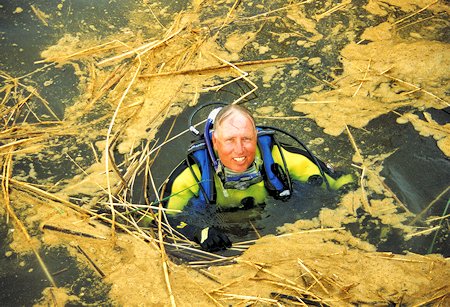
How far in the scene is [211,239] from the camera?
534 centimetres

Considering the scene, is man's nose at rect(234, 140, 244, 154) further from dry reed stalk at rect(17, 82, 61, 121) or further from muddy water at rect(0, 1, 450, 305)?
dry reed stalk at rect(17, 82, 61, 121)

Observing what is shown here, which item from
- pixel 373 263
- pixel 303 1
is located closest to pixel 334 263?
pixel 373 263

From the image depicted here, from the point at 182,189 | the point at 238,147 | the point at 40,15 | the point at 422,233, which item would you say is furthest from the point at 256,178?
the point at 40,15

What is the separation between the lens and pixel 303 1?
8.48 m

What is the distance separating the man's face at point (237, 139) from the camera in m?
5.49

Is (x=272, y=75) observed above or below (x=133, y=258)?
above

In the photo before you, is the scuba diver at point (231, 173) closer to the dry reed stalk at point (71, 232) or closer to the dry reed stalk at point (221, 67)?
the dry reed stalk at point (71, 232)

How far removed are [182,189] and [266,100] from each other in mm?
1854

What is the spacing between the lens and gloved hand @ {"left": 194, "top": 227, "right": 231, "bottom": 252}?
5.34 meters

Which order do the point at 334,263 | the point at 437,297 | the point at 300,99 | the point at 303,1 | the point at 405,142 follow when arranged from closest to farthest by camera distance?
1. the point at 437,297
2. the point at 334,263
3. the point at 405,142
4. the point at 300,99
5. the point at 303,1

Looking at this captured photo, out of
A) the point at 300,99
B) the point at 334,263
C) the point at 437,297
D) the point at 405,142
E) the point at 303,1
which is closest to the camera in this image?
the point at 437,297

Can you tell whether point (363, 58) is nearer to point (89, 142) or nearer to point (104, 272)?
point (89, 142)

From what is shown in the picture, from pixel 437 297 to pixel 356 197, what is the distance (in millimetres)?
1455

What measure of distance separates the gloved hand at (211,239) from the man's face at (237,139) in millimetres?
649
